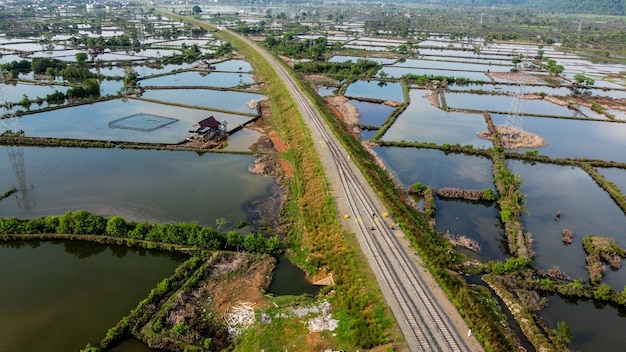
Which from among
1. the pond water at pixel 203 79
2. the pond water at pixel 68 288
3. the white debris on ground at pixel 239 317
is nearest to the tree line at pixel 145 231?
the pond water at pixel 68 288

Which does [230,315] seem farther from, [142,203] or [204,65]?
[204,65]

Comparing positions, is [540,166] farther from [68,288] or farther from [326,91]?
[68,288]

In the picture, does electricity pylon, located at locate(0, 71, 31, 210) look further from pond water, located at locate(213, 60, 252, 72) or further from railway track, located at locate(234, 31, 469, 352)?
pond water, located at locate(213, 60, 252, 72)

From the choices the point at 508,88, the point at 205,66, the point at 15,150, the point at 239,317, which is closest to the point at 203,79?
the point at 205,66

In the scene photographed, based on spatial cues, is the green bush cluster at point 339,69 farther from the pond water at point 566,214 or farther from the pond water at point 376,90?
the pond water at point 566,214

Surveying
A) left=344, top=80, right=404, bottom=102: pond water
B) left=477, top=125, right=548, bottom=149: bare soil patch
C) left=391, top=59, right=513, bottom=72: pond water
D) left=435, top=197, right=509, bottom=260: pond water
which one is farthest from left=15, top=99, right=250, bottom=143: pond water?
left=391, top=59, right=513, bottom=72: pond water
